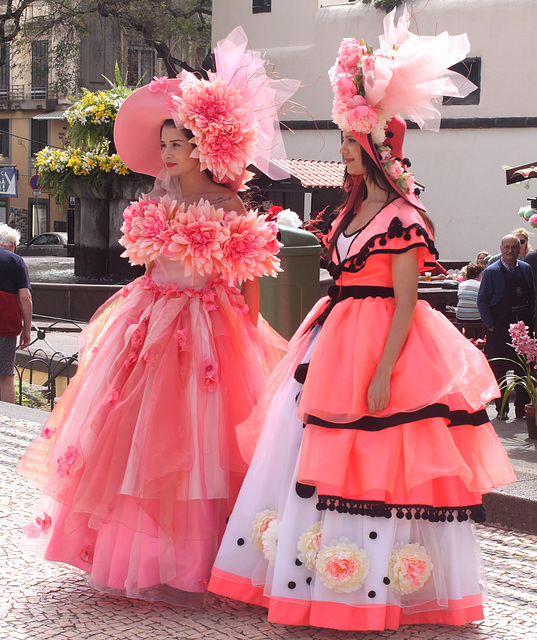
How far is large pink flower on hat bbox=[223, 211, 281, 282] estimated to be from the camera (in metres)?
3.81

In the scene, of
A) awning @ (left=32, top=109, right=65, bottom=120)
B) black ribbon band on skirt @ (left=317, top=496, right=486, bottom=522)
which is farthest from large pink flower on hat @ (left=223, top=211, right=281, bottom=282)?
awning @ (left=32, top=109, right=65, bottom=120)

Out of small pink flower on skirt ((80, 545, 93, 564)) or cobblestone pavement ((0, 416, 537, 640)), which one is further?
small pink flower on skirt ((80, 545, 93, 564))

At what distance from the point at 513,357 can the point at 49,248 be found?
81.2ft

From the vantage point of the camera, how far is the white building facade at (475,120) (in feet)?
76.0

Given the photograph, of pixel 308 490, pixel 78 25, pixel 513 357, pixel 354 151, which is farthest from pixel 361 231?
pixel 78 25

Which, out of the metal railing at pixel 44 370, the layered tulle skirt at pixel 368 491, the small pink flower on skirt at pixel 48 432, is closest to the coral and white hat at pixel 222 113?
the layered tulle skirt at pixel 368 491

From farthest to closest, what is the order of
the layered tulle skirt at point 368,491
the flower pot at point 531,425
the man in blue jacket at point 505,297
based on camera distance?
1. the man in blue jacket at point 505,297
2. the flower pot at point 531,425
3. the layered tulle skirt at point 368,491

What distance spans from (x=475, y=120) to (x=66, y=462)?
71.4 feet

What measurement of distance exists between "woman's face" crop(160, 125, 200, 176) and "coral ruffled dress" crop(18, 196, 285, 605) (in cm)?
23

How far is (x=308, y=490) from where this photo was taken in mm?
3229

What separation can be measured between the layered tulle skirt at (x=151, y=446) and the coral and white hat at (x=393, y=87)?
91cm

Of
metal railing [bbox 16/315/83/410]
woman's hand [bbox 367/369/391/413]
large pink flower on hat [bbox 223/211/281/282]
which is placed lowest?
metal railing [bbox 16/315/83/410]

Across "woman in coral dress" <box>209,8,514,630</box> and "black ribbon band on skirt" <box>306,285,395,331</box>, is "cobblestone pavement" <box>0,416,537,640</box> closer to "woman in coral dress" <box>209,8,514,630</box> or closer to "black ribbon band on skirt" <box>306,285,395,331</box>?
"woman in coral dress" <box>209,8,514,630</box>

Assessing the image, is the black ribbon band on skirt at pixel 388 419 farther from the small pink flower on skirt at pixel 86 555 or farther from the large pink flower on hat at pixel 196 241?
the small pink flower on skirt at pixel 86 555
